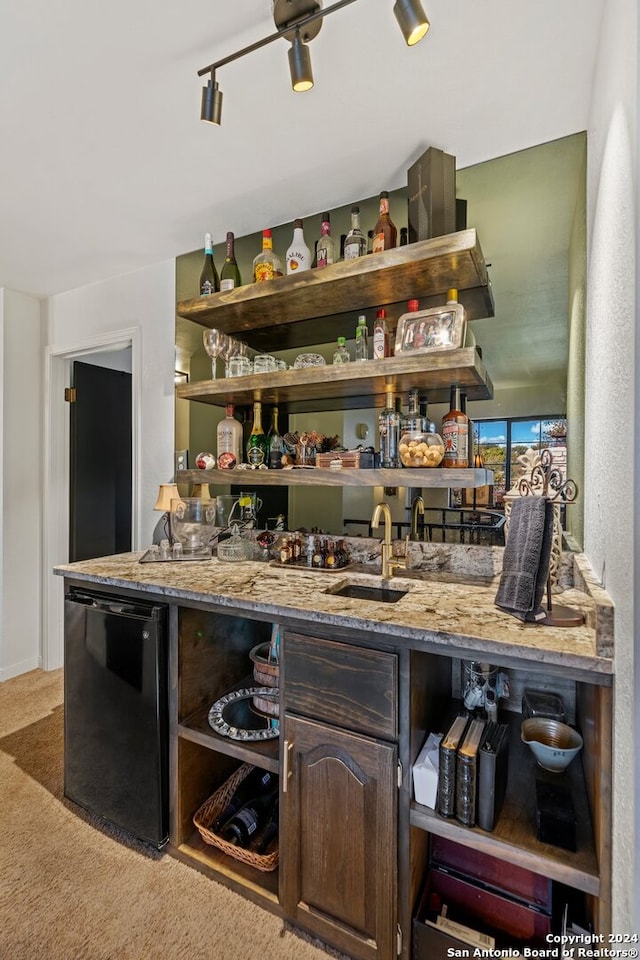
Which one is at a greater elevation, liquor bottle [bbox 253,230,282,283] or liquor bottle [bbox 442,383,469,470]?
liquor bottle [bbox 253,230,282,283]

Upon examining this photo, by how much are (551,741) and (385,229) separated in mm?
1857

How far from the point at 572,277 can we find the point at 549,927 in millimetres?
1955

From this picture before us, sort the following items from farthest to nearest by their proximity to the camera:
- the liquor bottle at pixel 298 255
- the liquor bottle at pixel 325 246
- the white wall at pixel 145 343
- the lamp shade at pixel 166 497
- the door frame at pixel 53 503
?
the door frame at pixel 53 503, the white wall at pixel 145 343, the lamp shade at pixel 166 497, the liquor bottle at pixel 298 255, the liquor bottle at pixel 325 246

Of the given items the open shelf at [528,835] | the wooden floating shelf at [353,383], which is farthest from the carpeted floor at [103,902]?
the wooden floating shelf at [353,383]

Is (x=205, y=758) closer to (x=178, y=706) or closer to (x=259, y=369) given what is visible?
(x=178, y=706)

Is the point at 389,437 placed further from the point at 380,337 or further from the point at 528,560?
the point at 528,560

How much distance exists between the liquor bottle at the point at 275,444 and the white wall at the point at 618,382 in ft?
4.13

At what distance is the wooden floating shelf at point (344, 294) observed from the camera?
61.1 inches

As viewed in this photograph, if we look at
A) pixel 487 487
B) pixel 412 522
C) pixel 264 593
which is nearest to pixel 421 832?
pixel 264 593

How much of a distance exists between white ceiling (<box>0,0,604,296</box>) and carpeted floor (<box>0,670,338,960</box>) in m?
2.58

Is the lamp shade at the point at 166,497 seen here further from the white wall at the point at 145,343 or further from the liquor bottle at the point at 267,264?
the liquor bottle at the point at 267,264

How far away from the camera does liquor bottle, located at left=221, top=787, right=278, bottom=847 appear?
1.55 m

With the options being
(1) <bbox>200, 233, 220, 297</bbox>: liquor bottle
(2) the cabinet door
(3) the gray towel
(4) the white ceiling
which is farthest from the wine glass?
(2) the cabinet door

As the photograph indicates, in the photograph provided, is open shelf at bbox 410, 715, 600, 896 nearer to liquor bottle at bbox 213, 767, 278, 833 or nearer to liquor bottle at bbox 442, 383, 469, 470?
liquor bottle at bbox 213, 767, 278, 833
